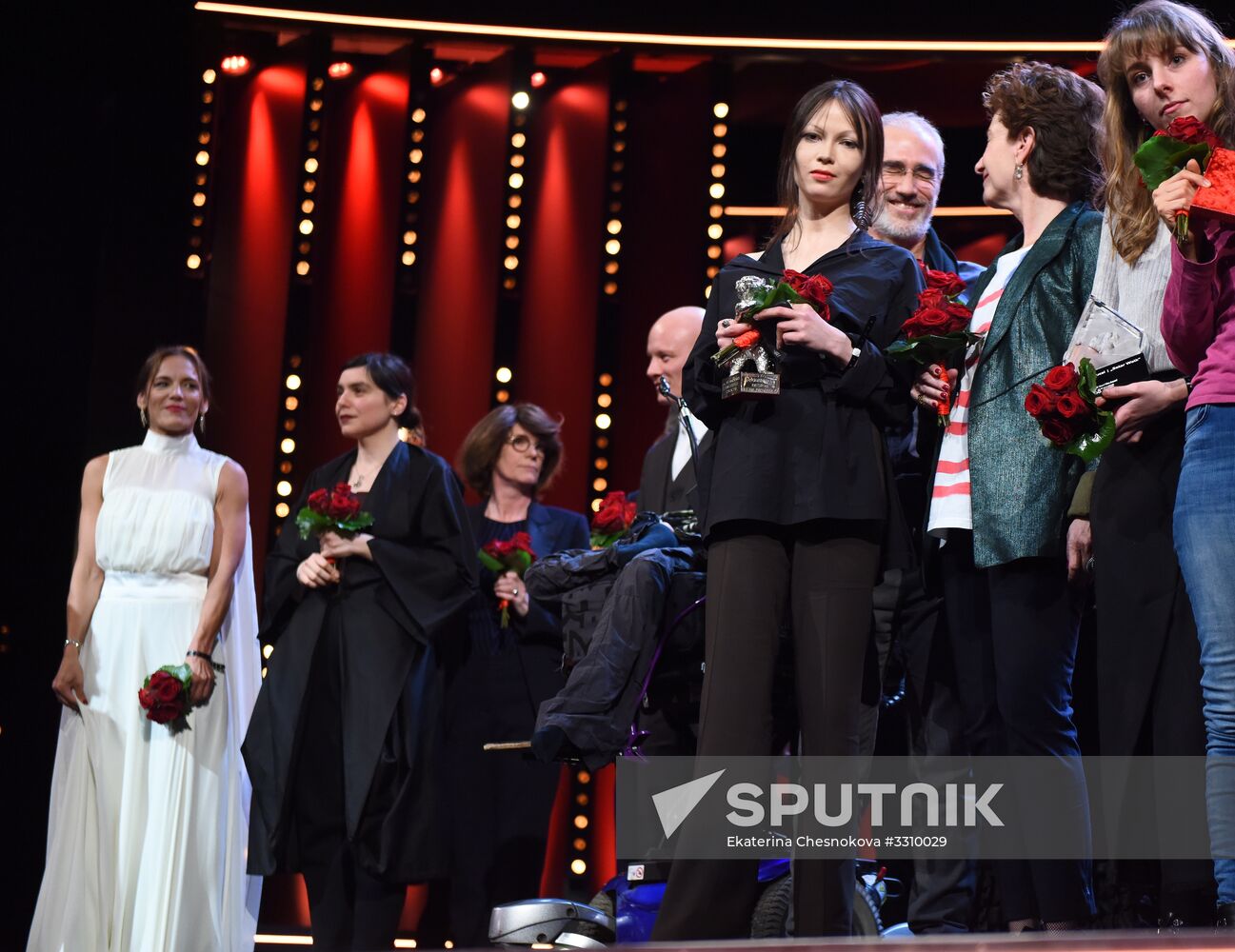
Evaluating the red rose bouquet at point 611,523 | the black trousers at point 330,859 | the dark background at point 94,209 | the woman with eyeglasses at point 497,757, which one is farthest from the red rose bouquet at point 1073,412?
the dark background at point 94,209

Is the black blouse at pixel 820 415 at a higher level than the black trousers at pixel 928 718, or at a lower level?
higher

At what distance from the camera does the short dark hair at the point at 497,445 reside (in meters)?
5.93

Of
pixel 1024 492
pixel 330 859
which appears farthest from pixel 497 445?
pixel 1024 492

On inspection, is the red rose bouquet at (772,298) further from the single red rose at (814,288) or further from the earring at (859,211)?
the earring at (859,211)

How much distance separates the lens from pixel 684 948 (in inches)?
73.7

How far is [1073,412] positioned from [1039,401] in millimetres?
74

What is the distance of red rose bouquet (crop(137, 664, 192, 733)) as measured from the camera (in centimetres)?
502

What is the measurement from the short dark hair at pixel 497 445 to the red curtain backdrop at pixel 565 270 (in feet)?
2.78

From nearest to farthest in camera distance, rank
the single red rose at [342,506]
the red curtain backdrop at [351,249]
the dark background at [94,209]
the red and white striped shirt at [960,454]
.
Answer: the red and white striped shirt at [960,454] → the single red rose at [342,506] → the dark background at [94,209] → the red curtain backdrop at [351,249]

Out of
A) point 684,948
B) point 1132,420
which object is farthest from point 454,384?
point 684,948

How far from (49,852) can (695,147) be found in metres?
4.31

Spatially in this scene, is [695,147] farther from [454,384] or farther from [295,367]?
[295,367]

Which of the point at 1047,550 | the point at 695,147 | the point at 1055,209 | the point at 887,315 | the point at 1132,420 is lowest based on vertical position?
the point at 1047,550

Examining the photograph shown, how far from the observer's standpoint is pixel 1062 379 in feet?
9.67
